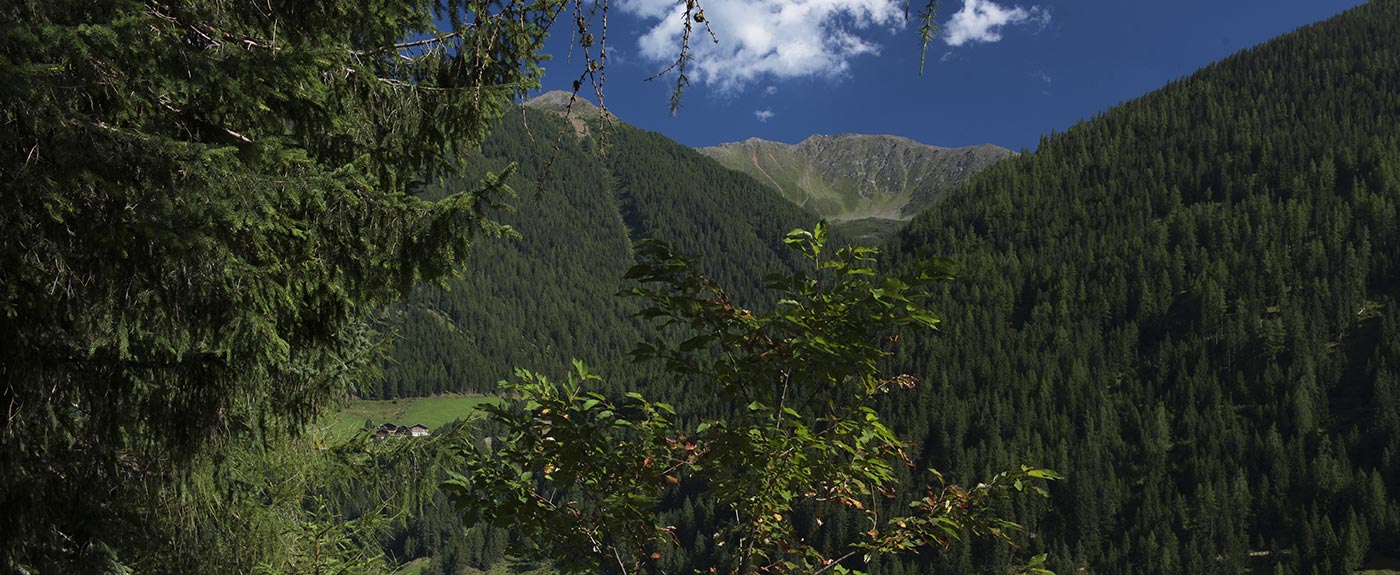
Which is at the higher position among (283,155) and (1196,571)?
(283,155)

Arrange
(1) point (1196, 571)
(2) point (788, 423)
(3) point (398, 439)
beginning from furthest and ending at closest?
(1) point (1196, 571)
(3) point (398, 439)
(2) point (788, 423)

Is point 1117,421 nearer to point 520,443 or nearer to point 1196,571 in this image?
point 1196,571

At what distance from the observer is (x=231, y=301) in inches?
152

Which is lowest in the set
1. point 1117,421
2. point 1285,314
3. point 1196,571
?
point 1196,571

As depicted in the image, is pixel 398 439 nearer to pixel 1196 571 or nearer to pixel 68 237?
pixel 68 237

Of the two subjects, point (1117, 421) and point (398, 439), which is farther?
point (1117, 421)

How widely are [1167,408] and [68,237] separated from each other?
204579 mm

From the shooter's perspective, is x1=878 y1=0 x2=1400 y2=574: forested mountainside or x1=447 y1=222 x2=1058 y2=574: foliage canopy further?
x1=878 y1=0 x2=1400 y2=574: forested mountainside

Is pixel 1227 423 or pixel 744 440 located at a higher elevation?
pixel 744 440

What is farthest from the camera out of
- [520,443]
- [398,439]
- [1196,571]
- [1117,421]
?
[1117,421]

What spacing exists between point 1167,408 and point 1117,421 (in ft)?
38.5

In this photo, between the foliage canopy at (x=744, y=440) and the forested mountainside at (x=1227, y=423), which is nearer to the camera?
the foliage canopy at (x=744, y=440)

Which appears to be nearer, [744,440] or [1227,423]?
[744,440]

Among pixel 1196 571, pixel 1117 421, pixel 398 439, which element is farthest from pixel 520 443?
pixel 1117 421
